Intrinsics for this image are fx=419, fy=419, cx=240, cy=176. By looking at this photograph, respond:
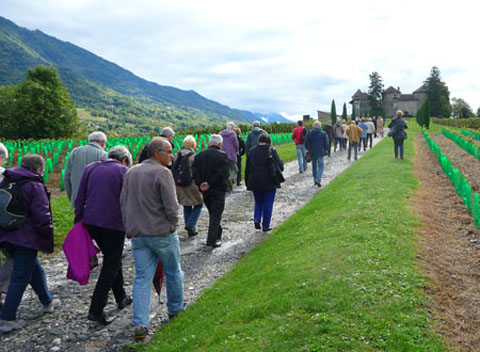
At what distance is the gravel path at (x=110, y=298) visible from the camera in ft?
15.9

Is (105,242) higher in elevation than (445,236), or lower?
higher

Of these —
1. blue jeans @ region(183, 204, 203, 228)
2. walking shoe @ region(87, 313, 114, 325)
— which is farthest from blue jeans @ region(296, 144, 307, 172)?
walking shoe @ region(87, 313, 114, 325)

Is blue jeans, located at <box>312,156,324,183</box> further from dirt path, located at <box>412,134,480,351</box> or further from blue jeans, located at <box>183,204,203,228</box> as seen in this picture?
blue jeans, located at <box>183,204,203,228</box>

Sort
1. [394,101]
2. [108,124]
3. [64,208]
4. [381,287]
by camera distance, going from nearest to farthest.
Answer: [381,287] → [64,208] → [394,101] → [108,124]

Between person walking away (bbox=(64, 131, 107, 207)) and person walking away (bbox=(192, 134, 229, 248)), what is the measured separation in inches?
81.8

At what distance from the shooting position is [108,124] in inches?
7520

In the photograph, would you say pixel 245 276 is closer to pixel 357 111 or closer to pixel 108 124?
pixel 357 111

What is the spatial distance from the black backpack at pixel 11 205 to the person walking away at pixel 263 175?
4.95 m

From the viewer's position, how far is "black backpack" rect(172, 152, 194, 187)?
8523 millimetres

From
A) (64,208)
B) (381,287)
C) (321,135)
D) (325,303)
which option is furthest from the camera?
(321,135)

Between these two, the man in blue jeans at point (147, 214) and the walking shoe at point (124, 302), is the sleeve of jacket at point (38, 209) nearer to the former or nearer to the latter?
the man in blue jeans at point (147, 214)

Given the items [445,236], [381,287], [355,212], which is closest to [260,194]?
[355,212]

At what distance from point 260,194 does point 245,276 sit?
125 inches

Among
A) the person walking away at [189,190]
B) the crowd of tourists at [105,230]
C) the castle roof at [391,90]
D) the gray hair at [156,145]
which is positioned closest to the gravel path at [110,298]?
the crowd of tourists at [105,230]
